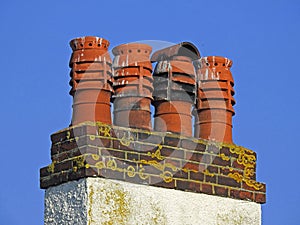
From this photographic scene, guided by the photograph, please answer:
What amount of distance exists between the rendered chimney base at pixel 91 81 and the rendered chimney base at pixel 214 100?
921mm

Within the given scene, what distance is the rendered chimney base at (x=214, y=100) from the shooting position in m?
8.17

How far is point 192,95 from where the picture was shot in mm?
8133

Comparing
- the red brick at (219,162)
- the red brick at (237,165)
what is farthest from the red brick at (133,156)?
the red brick at (237,165)

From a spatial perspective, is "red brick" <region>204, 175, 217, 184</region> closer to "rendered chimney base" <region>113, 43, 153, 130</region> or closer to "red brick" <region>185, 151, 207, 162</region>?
"red brick" <region>185, 151, 207, 162</region>

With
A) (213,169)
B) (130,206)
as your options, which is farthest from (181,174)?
(130,206)

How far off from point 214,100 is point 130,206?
142 centimetres

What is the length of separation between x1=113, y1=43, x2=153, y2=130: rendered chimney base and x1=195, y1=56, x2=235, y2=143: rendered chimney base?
22.9 inches

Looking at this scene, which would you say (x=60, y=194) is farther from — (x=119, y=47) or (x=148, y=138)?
(x=119, y=47)

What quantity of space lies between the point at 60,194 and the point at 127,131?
2.30ft

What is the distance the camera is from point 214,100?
8227 mm

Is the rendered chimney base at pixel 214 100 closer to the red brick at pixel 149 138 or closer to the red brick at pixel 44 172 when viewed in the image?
the red brick at pixel 149 138

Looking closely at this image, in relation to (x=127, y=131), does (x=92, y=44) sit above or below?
above

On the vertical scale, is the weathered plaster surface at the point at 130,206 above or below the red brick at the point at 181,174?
below

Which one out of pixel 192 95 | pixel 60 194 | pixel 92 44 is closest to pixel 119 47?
pixel 92 44
